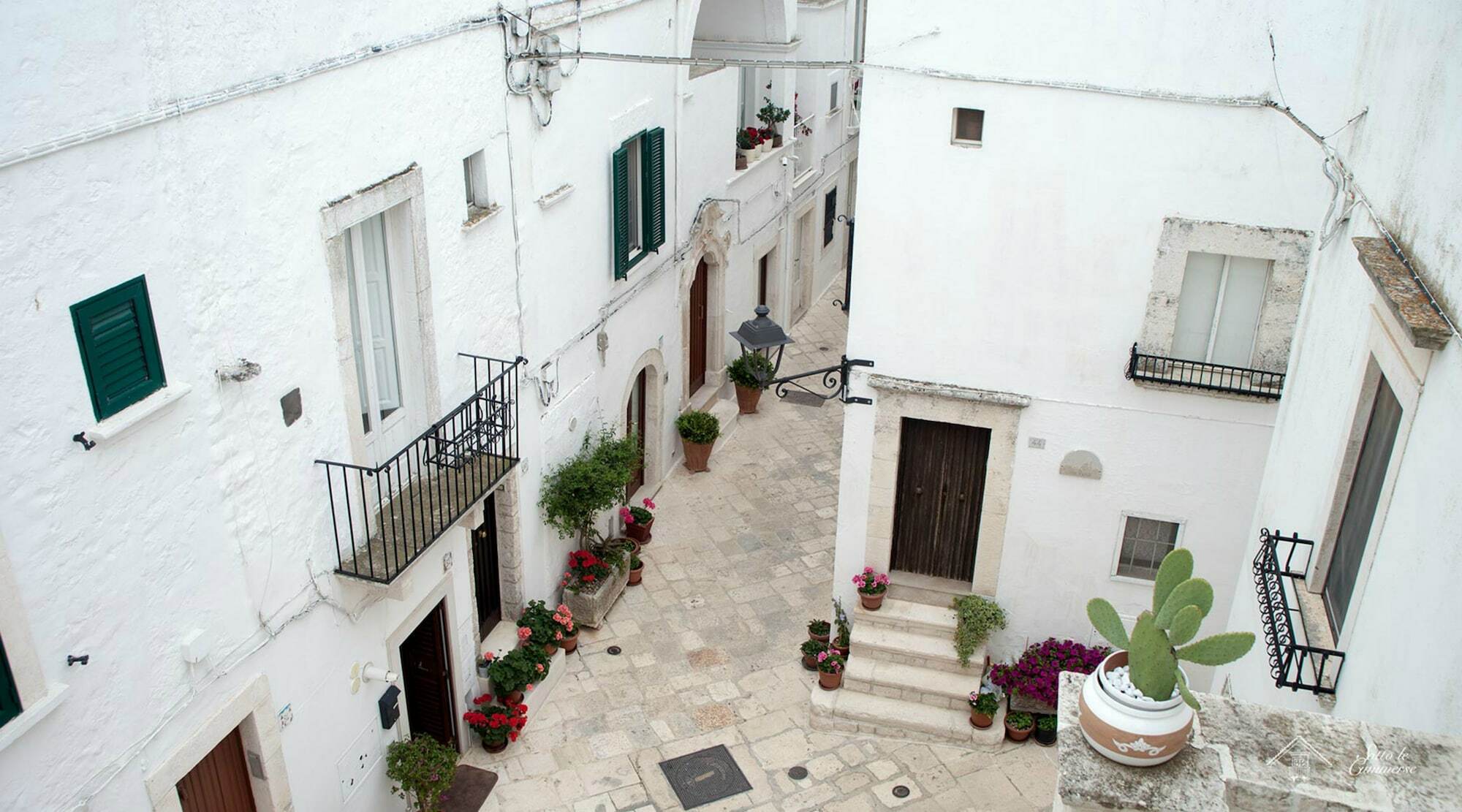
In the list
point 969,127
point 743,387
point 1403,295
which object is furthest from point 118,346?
point 743,387

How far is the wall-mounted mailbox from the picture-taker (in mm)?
9742

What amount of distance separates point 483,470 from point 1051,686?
5.75 metres

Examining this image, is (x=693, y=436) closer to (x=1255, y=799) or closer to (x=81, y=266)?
(x=81, y=266)

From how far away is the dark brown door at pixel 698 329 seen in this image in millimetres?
17094

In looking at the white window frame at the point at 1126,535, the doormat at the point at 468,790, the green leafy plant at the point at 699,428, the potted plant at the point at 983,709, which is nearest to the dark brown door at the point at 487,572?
the doormat at the point at 468,790

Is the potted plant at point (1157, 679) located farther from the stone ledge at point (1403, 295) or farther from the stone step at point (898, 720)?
the stone step at point (898, 720)

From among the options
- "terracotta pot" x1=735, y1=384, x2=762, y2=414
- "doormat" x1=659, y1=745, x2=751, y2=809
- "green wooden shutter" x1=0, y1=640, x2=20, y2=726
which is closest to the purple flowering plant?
"doormat" x1=659, y1=745, x2=751, y2=809

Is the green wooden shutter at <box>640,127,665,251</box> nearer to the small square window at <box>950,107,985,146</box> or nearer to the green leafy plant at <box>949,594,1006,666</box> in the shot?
the small square window at <box>950,107,985,146</box>

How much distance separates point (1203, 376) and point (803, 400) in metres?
9.06

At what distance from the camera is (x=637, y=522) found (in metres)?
14.5

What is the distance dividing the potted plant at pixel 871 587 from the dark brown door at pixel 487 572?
12.1 feet

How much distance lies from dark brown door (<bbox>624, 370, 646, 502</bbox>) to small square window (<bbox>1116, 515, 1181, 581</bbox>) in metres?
6.11

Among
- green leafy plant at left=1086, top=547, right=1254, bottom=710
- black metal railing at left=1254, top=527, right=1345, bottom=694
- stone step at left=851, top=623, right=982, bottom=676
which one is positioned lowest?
stone step at left=851, top=623, right=982, bottom=676

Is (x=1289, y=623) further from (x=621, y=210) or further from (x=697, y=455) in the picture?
(x=697, y=455)
